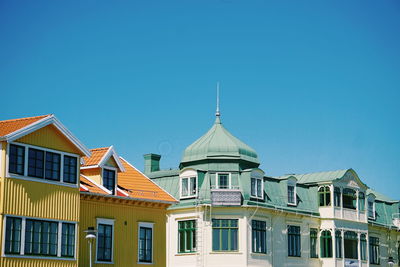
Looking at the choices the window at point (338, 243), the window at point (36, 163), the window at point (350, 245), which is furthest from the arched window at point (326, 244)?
the window at point (36, 163)

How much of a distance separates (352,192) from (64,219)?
2847cm

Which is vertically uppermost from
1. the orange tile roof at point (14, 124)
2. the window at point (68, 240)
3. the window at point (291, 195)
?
the orange tile roof at point (14, 124)

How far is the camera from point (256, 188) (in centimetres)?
4841

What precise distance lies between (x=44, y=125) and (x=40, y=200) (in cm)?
317

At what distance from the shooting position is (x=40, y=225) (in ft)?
102

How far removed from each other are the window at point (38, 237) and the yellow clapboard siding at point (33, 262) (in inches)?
9.4

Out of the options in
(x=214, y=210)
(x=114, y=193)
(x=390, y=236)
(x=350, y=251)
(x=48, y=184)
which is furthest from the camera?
(x=390, y=236)

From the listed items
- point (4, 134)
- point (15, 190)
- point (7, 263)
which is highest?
point (4, 134)

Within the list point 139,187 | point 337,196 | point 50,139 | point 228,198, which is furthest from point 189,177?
point 50,139

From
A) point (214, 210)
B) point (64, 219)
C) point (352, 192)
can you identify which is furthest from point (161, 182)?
point (64, 219)

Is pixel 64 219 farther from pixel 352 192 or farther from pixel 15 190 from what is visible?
pixel 352 192

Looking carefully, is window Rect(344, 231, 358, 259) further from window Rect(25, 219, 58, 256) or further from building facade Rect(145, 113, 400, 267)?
window Rect(25, 219, 58, 256)

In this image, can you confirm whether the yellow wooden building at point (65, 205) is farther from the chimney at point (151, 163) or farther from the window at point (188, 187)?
the chimney at point (151, 163)

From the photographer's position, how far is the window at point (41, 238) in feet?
101
